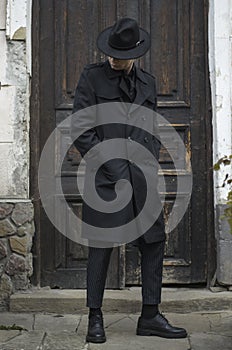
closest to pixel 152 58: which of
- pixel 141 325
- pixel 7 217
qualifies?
Answer: pixel 7 217

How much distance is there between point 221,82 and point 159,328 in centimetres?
216

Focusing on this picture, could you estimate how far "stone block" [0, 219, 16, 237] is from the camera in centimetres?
568

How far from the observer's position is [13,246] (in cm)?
570

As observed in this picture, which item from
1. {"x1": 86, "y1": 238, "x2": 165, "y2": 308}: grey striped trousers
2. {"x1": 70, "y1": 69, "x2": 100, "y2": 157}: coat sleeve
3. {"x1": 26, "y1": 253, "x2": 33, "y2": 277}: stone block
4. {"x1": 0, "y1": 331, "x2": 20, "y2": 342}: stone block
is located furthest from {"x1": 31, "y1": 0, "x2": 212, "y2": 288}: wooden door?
{"x1": 70, "y1": 69, "x2": 100, "y2": 157}: coat sleeve

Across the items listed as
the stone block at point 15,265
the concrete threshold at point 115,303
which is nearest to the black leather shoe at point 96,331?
the concrete threshold at point 115,303

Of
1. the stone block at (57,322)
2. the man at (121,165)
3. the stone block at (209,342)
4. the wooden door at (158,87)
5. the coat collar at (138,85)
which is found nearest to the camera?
the stone block at (209,342)

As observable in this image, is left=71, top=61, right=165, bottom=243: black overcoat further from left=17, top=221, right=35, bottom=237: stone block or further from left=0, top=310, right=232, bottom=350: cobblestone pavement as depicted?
left=17, top=221, right=35, bottom=237: stone block

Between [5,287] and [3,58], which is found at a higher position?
[3,58]

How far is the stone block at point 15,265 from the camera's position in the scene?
571 centimetres

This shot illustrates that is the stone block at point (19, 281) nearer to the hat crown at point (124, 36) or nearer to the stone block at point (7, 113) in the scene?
the stone block at point (7, 113)

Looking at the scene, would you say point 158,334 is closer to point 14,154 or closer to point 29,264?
point 29,264

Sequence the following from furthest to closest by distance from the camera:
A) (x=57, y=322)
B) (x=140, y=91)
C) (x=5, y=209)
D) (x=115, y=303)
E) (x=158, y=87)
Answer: (x=158, y=87)
(x=5, y=209)
(x=115, y=303)
(x=57, y=322)
(x=140, y=91)

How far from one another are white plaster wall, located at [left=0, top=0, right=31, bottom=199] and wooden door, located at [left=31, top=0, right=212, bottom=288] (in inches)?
9.5

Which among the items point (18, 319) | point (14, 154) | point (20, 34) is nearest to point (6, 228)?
point (14, 154)
